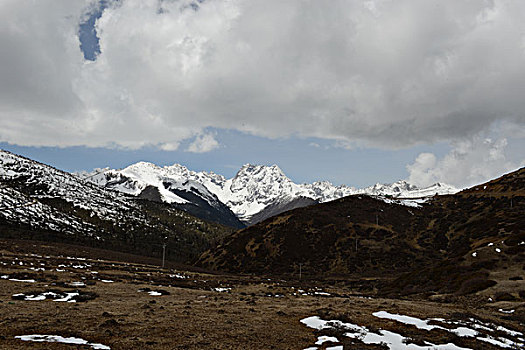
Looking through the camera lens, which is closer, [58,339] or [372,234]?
[58,339]

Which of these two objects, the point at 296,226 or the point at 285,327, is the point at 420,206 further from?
the point at 285,327

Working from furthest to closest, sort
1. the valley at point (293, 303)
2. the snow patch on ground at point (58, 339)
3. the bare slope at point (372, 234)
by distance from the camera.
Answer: the bare slope at point (372, 234)
the valley at point (293, 303)
the snow patch on ground at point (58, 339)

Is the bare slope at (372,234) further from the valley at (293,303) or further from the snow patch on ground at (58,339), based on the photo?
the snow patch on ground at (58,339)

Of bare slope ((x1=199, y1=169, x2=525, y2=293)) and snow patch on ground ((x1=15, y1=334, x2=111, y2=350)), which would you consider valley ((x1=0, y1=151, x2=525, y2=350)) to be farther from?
bare slope ((x1=199, y1=169, x2=525, y2=293))

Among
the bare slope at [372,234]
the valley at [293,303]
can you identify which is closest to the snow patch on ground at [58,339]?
the valley at [293,303]

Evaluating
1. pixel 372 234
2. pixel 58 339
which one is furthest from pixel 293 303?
pixel 372 234

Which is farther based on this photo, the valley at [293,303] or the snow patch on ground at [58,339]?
the valley at [293,303]

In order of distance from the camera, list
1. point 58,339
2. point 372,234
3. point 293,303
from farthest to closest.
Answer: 1. point 372,234
2. point 293,303
3. point 58,339

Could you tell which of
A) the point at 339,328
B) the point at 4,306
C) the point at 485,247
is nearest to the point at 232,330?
the point at 339,328

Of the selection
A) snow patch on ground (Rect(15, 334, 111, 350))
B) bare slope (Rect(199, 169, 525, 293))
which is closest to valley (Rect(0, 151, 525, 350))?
snow patch on ground (Rect(15, 334, 111, 350))

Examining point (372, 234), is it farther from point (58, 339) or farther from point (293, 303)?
point (58, 339)

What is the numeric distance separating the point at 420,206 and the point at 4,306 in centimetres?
16987

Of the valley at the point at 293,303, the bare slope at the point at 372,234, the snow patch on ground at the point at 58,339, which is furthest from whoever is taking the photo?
the bare slope at the point at 372,234

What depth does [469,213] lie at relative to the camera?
13900cm
